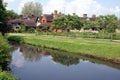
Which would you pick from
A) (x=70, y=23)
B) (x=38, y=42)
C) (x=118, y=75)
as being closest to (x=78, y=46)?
(x=38, y=42)

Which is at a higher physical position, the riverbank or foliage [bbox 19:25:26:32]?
foliage [bbox 19:25:26:32]

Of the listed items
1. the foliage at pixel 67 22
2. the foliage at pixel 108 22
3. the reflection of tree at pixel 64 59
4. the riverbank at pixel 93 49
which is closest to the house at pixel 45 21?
the foliage at pixel 67 22

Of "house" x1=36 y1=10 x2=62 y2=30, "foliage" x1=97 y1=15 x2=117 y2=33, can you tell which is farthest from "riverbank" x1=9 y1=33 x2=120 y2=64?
"house" x1=36 y1=10 x2=62 y2=30

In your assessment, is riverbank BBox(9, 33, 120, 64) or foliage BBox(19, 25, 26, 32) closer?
riverbank BBox(9, 33, 120, 64)

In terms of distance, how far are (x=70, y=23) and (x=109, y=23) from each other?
12.4 meters

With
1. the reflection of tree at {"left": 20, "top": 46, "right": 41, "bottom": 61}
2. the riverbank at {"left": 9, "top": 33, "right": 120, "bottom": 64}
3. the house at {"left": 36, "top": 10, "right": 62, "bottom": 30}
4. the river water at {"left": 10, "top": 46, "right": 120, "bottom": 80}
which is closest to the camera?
the river water at {"left": 10, "top": 46, "right": 120, "bottom": 80}

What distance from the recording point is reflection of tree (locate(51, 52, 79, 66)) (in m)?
42.3

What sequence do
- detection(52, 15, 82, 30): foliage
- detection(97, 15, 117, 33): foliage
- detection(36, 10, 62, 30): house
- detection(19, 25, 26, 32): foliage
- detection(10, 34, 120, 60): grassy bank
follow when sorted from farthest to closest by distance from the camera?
detection(36, 10, 62, 30): house < detection(19, 25, 26, 32): foliage < detection(52, 15, 82, 30): foliage < detection(97, 15, 117, 33): foliage < detection(10, 34, 120, 60): grassy bank

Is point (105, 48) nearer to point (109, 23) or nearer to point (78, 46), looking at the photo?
point (78, 46)

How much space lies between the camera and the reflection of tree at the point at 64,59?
42.3 m

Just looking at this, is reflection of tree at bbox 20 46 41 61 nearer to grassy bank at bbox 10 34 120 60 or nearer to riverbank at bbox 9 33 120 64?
riverbank at bbox 9 33 120 64

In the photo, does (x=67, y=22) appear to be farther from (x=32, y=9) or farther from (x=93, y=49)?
(x=32, y=9)

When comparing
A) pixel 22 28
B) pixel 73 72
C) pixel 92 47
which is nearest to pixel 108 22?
pixel 22 28

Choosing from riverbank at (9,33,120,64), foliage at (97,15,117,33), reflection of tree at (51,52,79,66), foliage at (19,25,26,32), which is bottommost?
reflection of tree at (51,52,79,66)
